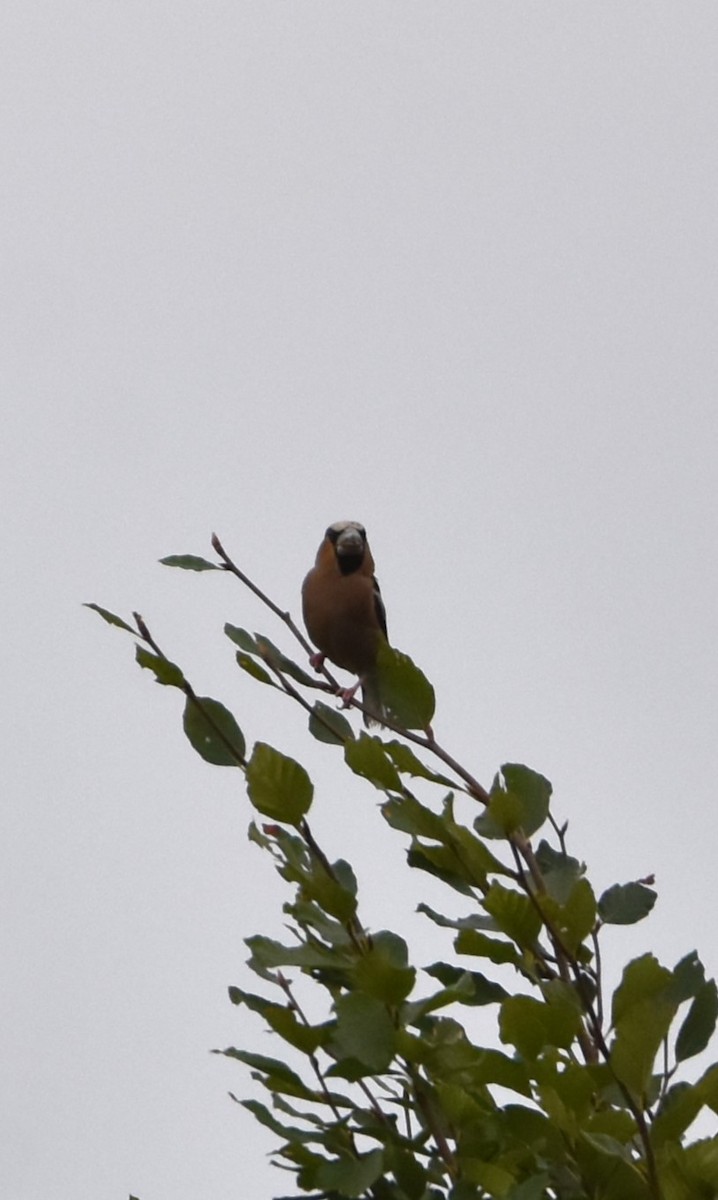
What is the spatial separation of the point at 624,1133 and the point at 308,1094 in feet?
1.69

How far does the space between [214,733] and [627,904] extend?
79 cm

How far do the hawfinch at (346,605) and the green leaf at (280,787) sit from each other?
5.29 meters

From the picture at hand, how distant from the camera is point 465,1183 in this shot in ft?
7.54

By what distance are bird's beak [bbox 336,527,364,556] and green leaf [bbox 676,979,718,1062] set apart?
5366 mm

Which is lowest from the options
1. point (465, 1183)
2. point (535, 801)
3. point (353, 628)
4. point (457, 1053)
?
point (465, 1183)

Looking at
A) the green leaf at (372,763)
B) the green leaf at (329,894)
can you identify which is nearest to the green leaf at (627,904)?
the green leaf at (372,763)

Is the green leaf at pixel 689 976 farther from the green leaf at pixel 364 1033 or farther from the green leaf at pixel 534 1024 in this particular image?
the green leaf at pixel 364 1033

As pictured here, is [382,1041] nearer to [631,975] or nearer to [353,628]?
[631,975]

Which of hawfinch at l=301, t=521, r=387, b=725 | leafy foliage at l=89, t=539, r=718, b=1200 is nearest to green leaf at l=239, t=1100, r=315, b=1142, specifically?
leafy foliage at l=89, t=539, r=718, b=1200

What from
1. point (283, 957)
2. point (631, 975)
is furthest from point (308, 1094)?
point (631, 975)

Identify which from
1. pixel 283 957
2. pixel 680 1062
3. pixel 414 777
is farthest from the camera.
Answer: pixel 414 777

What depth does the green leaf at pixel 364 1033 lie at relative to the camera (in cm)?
233

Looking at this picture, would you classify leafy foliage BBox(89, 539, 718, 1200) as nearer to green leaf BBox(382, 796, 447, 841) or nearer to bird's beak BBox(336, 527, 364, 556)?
green leaf BBox(382, 796, 447, 841)

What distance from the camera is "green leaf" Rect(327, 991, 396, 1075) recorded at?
233 cm
